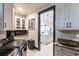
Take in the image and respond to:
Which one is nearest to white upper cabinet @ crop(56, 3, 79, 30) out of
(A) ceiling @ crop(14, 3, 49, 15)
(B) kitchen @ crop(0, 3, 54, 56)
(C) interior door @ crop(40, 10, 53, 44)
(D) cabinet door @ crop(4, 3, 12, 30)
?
(C) interior door @ crop(40, 10, 53, 44)

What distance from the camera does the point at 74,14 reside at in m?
1.79

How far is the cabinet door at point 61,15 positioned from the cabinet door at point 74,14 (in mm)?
125

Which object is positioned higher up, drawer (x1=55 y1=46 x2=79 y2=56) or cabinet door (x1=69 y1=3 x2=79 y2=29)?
cabinet door (x1=69 y1=3 x2=79 y2=29)

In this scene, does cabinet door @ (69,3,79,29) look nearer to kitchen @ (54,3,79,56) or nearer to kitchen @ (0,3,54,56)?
kitchen @ (54,3,79,56)

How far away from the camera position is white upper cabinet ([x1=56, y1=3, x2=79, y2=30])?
1.69 metres

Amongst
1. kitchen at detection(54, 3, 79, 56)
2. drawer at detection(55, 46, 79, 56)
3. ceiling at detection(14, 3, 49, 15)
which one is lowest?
drawer at detection(55, 46, 79, 56)

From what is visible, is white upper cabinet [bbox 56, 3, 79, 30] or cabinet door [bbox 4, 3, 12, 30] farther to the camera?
white upper cabinet [bbox 56, 3, 79, 30]

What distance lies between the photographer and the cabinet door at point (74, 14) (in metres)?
1.71

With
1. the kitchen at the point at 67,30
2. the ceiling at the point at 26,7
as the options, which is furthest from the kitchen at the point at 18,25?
the kitchen at the point at 67,30

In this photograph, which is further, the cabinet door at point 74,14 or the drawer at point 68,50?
the cabinet door at point 74,14

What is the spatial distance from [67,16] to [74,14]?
0.13 meters

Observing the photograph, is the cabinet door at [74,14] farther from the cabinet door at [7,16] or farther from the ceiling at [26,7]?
the cabinet door at [7,16]

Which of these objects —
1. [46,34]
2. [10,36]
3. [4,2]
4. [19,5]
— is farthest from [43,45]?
[4,2]

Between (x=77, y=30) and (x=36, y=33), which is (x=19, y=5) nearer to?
(x=36, y=33)
